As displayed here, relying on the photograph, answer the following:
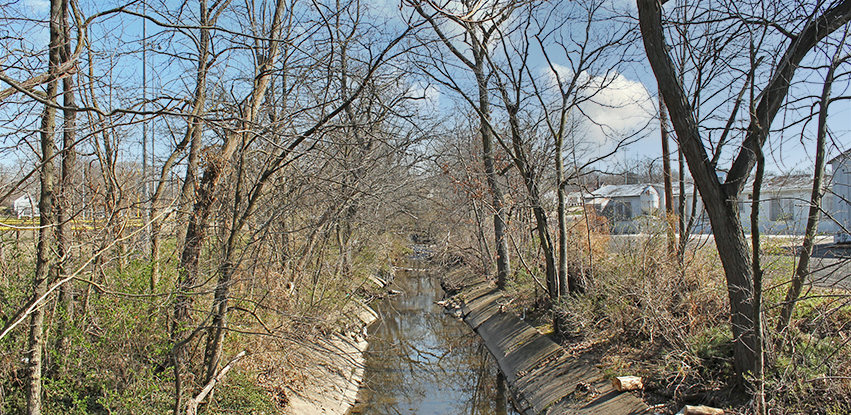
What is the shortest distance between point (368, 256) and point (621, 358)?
12515 mm

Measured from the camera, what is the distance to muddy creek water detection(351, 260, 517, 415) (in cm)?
1038

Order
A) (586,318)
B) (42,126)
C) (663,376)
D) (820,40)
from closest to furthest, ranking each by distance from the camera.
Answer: (42,126) → (820,40) → (663,376) → (586,318)

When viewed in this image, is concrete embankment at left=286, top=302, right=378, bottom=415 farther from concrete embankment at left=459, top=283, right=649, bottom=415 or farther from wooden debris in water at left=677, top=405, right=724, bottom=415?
wooden debris in water at left=677, top=405, right=724, bottom=415

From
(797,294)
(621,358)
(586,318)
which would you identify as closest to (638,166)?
(586,318)

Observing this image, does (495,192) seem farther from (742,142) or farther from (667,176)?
(742,142)

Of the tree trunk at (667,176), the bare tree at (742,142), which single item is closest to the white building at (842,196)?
the bare tree at (742,142)

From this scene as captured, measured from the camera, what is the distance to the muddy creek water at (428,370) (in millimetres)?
10383

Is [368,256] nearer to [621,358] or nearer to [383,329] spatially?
[383,329]

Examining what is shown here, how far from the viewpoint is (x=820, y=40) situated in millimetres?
5594

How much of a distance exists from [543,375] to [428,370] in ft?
12.5

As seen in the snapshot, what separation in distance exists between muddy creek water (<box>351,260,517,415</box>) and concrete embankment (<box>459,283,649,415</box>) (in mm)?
503

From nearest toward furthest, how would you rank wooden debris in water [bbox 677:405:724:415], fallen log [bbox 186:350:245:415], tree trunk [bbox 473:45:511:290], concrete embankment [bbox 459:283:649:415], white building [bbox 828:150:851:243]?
white building [bbox 828:150:851:243] → wooden debris in water [bbox 677:405:724:415] → fallen log [bbox 186:350:245:415] → concrete embankment [bbox 459:283:649:415] → tree trunk [bbox 473:45:511:290]

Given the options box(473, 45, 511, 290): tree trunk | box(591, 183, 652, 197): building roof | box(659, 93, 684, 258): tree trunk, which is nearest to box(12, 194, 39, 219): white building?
box(659, 93, 684, 258): tree trunk

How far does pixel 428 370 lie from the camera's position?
12703mm
